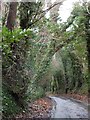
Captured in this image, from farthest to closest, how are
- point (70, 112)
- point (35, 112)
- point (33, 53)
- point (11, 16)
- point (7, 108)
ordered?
point (70, 112), point (33, 53), point (35, 112), point (11, 16), point (7, 108)

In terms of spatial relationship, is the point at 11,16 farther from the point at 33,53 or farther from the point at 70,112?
the point at 70,112

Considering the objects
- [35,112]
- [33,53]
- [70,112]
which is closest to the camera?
[35,112]

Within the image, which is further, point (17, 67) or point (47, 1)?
point (47, 1)

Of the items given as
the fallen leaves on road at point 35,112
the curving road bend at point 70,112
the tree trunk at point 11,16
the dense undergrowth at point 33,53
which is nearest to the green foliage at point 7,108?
the dense undergrowth at point 33,53

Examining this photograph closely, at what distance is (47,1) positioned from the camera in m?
15.0

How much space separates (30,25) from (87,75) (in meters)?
12.8

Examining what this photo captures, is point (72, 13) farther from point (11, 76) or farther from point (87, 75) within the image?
point (11, 76)

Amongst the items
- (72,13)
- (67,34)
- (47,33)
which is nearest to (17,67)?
(47,33)

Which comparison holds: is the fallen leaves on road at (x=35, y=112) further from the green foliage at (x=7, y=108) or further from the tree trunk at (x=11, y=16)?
the tree trunk at (x=11, y=16)

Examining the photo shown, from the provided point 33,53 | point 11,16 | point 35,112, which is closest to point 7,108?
point 11,16

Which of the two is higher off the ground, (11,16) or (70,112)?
(11,16)

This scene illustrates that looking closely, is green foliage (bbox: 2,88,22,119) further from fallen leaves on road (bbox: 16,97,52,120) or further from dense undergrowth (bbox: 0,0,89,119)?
fallen leaves on road (bbox: 16,97,52,120)

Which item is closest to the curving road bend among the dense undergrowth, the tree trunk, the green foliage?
the dense undergrowth

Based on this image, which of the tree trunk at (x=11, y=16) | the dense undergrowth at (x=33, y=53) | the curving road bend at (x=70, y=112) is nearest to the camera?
the dense undergrowth at (x=33, y=53)
